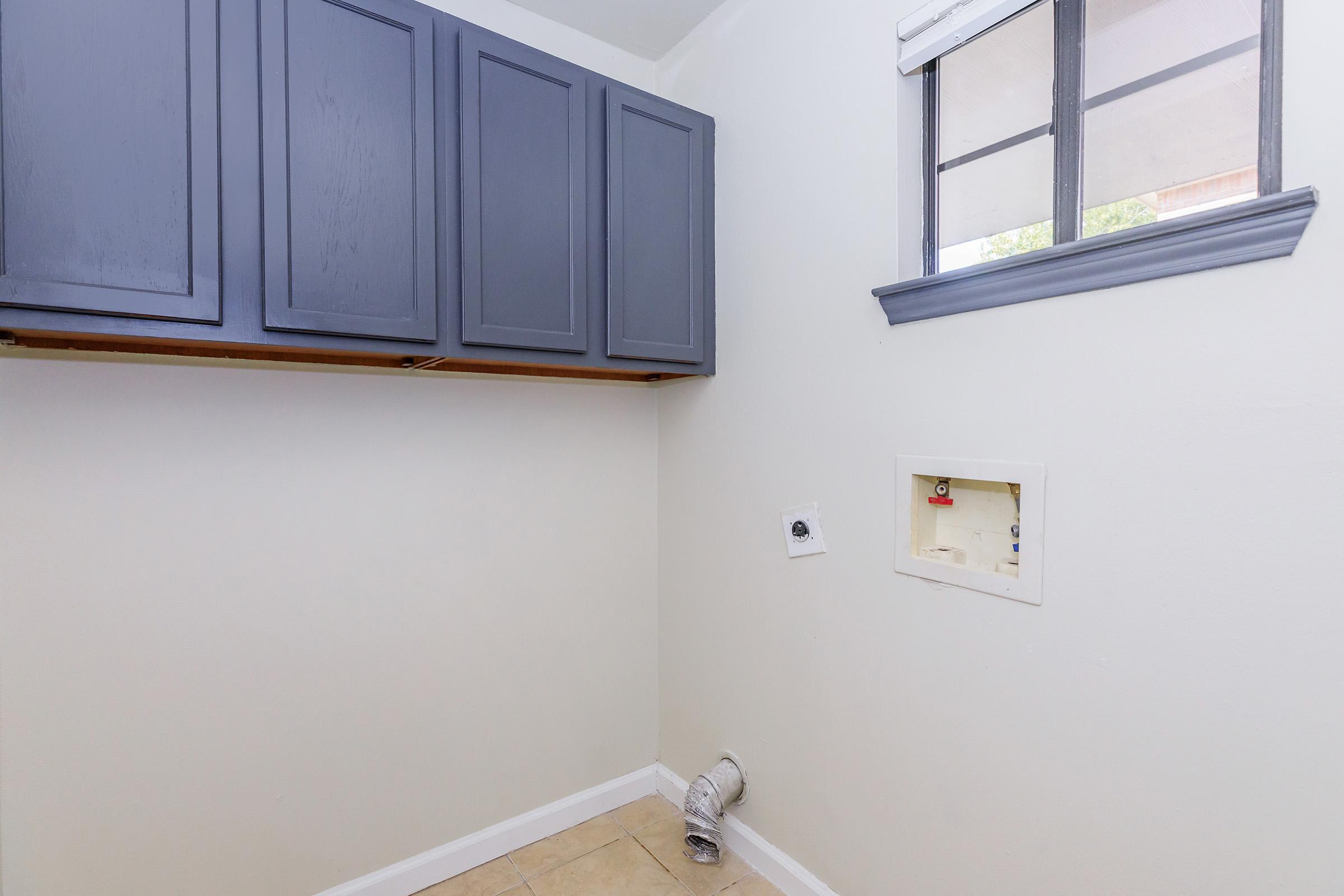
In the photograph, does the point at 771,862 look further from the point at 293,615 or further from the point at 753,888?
the point at 293,615

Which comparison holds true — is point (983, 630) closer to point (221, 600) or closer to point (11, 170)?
point (221, 600)

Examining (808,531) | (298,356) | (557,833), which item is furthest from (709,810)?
(298,356)

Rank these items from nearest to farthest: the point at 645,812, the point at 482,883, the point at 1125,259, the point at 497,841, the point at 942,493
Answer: the point at 1125,259 < the point at 942,493 < the point at 482,883 < the point at 497,841 < the point at 645,812

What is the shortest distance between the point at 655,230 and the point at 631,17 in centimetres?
79

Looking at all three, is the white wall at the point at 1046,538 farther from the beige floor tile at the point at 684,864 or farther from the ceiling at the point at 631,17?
the beige floor tile at the point at 684,864

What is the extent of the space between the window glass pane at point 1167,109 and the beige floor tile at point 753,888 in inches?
75.4

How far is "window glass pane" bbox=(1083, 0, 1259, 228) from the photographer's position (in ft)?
3.63

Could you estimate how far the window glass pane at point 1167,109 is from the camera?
43.5 inches

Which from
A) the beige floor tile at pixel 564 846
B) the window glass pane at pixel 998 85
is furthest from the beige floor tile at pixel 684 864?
the window glass pane at pixel 998 85

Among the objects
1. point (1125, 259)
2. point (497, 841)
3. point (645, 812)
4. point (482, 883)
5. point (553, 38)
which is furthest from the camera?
point (645, 812)

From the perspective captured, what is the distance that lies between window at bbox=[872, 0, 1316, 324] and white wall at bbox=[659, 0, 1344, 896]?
55 mm

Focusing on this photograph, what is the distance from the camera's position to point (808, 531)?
Result: 1.79 m

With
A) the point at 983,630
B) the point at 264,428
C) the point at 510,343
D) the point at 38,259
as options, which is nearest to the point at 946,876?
the point at 983,630

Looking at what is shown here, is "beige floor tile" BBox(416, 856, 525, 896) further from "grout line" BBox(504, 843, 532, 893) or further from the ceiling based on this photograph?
the ceiling
